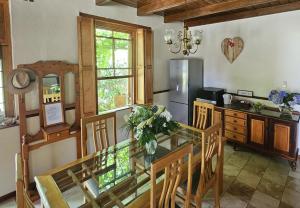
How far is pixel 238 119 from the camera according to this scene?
3.62m

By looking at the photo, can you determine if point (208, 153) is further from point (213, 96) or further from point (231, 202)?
point (213, 96)

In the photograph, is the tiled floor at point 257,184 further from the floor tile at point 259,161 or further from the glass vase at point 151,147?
the glass vase at point 151,147

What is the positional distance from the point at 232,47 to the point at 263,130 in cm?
168

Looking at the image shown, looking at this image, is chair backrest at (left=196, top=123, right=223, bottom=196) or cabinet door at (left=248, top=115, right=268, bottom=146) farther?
cabinet door at (left=248, top=115, right=268, bottom=146)

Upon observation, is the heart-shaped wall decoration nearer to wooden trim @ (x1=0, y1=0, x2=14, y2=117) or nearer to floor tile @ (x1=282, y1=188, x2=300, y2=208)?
floor tile @ (x1=282, y1=188, x2=300, y2=208)

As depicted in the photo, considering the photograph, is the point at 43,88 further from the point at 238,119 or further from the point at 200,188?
the point at 238,119

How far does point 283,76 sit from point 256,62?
0.52m

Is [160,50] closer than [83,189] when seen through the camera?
No

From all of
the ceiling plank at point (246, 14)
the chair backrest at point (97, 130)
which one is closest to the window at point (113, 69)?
the chair backrest at point (97, 130)

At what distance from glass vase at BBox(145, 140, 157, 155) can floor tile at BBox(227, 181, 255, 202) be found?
4.16 feet

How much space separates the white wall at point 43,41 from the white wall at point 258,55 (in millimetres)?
2285

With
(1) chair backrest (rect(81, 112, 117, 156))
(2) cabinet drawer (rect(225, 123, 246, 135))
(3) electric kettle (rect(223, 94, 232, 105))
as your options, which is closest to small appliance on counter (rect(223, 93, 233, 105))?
(3) electric kettle (rect(223, 94, 232, 105))

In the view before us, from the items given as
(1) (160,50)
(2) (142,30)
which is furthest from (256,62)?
(2) (142,30)

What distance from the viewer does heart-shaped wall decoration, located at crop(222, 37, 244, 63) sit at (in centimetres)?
395
